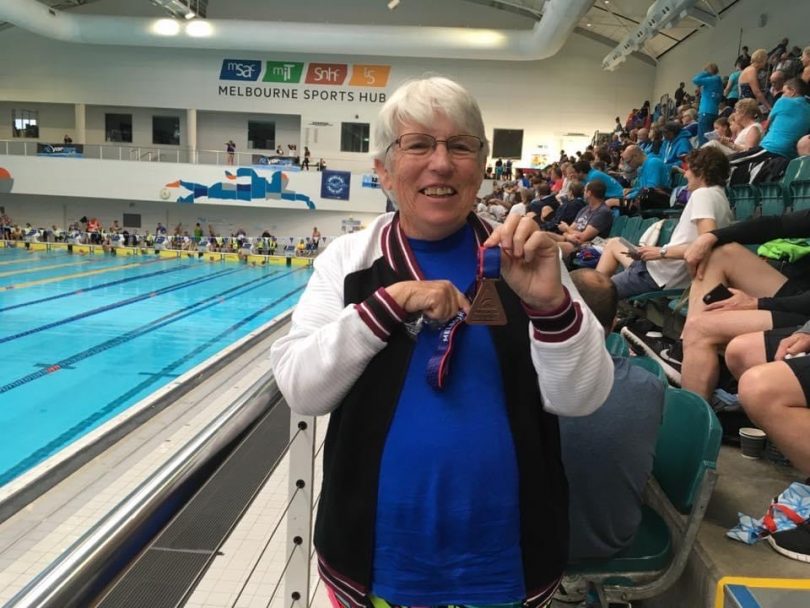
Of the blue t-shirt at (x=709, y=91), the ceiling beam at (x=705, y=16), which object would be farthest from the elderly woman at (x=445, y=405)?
the ceiling beam at (x=705, y=16)

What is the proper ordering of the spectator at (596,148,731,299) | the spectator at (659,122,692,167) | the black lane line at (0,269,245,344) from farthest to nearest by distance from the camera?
1. the black lane line at (0,269,245,344)
2. the spectator at (659,122,692,167)
3. the spectator at (596,148,731,299)

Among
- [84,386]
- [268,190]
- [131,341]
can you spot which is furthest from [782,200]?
[268,190]

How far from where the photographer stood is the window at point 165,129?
2203 centimetres

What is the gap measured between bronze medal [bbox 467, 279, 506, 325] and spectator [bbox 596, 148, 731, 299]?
2.46 metres

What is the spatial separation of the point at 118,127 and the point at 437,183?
24.2 metres

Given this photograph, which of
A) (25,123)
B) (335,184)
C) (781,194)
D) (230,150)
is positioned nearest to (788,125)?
(781,194)

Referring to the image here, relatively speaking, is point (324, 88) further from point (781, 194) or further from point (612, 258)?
point (781, 194)

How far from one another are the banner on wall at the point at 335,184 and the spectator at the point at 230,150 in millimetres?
2832

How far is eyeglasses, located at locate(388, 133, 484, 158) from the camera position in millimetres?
969

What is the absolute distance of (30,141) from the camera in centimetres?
1984

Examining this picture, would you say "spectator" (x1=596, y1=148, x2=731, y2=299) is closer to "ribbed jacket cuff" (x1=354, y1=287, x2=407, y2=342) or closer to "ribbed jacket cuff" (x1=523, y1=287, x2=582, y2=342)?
"ribbed jacket cuff" (x1=523, y1=287, x2=582, y2=342)

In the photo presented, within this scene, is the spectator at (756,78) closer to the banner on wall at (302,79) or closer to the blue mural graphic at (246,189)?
the blue mural graphic at (246,189)

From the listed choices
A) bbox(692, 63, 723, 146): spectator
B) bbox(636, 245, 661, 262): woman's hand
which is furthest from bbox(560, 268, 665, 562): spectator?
bbox(692, 63, 723, 146): spectator

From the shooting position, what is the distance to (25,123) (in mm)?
22172
